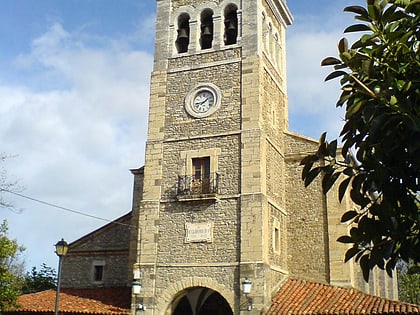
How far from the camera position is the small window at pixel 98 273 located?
21814 mm

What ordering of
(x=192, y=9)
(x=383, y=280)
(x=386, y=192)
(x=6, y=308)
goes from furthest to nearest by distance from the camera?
(x=383, y=280)
(x=192, y=9)
(x=6, y=308)
(x=386, y=192)

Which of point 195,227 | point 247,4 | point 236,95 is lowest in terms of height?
point 195,227

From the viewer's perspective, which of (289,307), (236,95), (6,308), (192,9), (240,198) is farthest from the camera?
(192,9)

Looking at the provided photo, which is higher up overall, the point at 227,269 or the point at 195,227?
the point at 195,227

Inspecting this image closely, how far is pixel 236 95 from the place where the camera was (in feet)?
61.6

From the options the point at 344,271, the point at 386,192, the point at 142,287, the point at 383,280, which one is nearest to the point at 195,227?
the point at 142,287

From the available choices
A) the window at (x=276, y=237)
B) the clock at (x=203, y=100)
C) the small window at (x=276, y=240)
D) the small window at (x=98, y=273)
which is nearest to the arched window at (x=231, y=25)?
the clock at (x=203, y=100)

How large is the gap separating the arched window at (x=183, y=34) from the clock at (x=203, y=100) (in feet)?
7.26

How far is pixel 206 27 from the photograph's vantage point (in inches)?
799

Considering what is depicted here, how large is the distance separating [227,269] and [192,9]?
393 inches

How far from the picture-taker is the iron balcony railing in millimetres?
17844

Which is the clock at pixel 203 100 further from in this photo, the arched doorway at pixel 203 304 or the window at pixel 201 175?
the arched doorway at pixel 203 304

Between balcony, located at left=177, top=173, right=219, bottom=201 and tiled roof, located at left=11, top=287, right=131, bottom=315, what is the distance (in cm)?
432

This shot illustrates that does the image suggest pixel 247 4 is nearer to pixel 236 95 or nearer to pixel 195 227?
pixel 236 95
